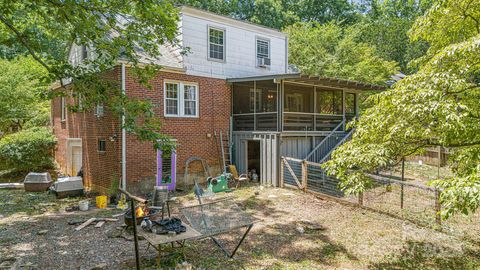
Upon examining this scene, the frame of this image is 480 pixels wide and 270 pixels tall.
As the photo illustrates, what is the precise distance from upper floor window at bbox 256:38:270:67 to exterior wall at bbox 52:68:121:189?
711 cm

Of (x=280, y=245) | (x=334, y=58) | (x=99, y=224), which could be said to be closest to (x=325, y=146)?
(x=280, y=245)

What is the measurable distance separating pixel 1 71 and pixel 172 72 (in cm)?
1184

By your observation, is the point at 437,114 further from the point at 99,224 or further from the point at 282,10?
the point at 282,10

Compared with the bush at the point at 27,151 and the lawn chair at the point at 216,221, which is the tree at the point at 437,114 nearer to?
the lawn chair at the point at 216,221

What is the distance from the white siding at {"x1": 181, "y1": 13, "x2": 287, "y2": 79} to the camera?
12742mm

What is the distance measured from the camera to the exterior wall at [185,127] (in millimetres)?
11141

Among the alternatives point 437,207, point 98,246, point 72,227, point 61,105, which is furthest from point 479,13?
point 61,105

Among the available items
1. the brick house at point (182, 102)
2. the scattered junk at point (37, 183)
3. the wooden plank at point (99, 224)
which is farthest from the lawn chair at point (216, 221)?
the scattered junk at point (37, 183)

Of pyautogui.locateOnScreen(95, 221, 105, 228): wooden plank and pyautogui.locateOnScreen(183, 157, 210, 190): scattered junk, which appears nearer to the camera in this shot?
pyautogui.locateOnScreen(95, 221, 105, 228): wooden plank

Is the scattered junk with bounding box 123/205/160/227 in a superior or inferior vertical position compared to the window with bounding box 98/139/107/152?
inferior

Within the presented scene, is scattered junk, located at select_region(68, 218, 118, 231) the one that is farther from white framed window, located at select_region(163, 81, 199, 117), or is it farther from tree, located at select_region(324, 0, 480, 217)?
tree, located at select_region(324, 0, 480, 217)

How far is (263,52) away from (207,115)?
4877 millimetres

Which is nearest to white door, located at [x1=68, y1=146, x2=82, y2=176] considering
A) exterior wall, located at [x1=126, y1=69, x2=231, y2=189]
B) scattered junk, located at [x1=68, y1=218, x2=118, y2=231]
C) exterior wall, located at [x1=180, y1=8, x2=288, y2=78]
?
exterior wall, located at [x1=126, y1=69, x2=231, y2=189]

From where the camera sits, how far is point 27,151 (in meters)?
14.9
